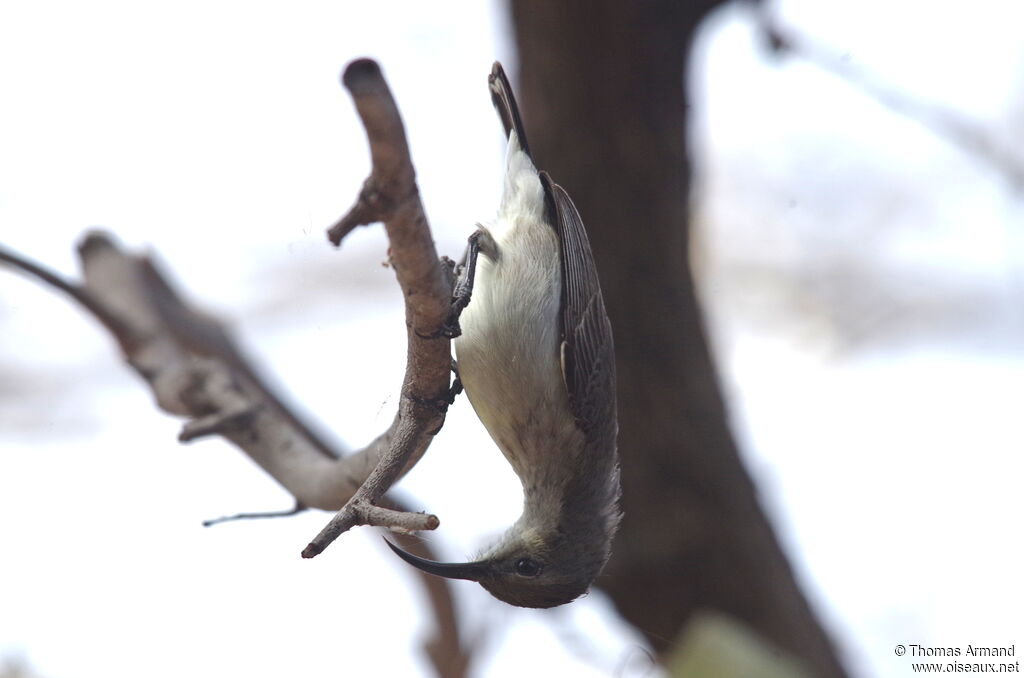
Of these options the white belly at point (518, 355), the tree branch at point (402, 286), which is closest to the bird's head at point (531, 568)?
the white belly at point (518, 355)

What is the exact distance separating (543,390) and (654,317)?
145 cm

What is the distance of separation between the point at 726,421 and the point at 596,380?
5.24 feet

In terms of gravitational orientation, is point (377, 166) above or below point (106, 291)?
above

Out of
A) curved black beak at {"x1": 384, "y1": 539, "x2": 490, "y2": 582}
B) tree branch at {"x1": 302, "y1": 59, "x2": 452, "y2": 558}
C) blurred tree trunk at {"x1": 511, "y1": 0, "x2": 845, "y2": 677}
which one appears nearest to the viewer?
tree branch at {"x1": 302, "y1": 59, "x2": 452, "y2": 558}

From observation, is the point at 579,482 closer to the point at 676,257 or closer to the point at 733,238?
the point at 676,257

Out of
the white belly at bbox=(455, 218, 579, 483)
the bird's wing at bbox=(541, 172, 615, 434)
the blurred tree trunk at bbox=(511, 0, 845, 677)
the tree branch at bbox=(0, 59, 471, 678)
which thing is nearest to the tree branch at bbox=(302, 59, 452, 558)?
the tree branch at bbox=(0, 59, 471, 678)

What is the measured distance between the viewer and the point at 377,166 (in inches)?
51.0

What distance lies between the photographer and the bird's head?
106 inches

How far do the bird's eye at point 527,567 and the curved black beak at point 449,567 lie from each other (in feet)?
0.27

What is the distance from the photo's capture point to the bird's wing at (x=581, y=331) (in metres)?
2.67

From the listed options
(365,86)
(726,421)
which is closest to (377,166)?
(365,86)

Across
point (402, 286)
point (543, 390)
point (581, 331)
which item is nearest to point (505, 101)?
point (581, 331)

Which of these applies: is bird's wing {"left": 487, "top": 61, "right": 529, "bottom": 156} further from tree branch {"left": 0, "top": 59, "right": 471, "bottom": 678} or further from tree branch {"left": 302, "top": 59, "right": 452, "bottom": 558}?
tree branch {"left": 302, "top": 59, "right": 452, "bottom": 558}

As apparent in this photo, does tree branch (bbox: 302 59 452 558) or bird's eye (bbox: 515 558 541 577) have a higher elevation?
tree branch (bbox: 302 59 452 558)
